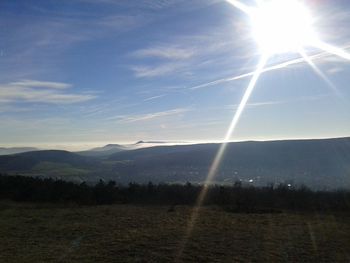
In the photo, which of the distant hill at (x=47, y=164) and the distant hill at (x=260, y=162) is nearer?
Result: the distant hill at (x=260, y=162)

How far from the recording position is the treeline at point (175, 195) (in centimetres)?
2858

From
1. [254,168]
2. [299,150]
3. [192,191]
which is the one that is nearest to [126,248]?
[192,191]

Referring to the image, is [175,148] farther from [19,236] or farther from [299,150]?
[19,236]

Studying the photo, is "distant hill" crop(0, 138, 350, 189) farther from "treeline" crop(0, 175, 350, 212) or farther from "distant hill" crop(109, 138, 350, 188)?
"treeline" crop(0, 175, 350, 212)

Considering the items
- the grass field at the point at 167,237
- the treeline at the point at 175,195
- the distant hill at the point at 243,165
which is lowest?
the grass field at the point at 167,237

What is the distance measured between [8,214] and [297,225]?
13.4 meters

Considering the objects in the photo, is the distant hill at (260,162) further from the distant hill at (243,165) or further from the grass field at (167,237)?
the grass field at (167,237)

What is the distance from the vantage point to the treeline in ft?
93.8

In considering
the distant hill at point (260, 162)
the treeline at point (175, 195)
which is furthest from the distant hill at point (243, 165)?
the treeline at point (175, 195)

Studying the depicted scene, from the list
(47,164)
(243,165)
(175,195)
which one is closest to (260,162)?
(243,165)

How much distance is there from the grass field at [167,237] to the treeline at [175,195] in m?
4.73

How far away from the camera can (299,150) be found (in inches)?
4715

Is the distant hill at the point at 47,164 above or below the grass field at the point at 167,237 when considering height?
above

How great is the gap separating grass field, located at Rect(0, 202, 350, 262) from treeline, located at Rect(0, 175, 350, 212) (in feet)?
15.5
